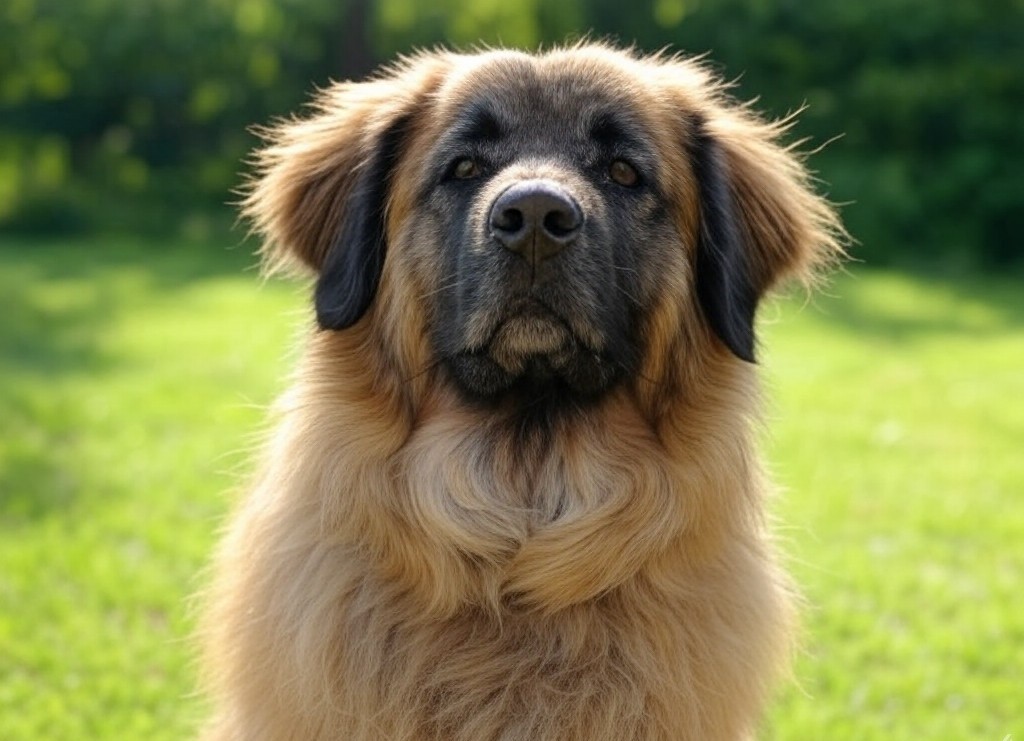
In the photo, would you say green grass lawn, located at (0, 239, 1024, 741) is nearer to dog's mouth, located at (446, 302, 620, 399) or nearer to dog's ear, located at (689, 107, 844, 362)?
dog's ear, located at (689, 107, 844, 362)

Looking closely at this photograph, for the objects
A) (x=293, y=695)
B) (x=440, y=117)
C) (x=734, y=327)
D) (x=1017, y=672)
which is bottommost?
(x=1017, y=672)

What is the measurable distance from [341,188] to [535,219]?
101 cm

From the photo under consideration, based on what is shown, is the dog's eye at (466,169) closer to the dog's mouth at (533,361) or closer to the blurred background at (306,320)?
the dog's mouth at (533,361)

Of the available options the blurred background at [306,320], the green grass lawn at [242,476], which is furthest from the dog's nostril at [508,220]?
the blurred background at [306,320]

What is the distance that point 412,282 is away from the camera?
12.5ft

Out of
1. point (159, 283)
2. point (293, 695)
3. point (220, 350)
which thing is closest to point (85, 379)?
point (220, 350)

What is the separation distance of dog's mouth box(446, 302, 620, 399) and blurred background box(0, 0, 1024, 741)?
0.84 meters

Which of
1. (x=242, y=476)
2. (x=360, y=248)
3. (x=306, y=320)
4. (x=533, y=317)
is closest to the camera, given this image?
(x=533, y=317)

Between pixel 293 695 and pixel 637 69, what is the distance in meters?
2.14

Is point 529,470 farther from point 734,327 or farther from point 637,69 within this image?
point 637,69

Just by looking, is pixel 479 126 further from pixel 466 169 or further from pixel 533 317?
pixel 533 317

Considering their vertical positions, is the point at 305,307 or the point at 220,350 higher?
the point at 305,307

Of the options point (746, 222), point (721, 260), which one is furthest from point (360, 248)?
point (746, 222)

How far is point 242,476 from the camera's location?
4289mm
